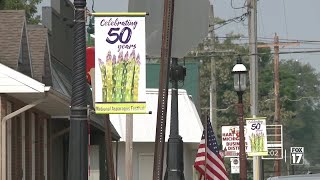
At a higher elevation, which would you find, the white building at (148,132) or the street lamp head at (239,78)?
the street lamp head at (239,78)

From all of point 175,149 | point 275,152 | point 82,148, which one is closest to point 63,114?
point 175,149

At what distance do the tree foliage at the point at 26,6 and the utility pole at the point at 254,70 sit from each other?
11.0 meters

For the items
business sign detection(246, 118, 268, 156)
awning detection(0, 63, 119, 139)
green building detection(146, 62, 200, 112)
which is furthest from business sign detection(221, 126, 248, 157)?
awning detection(0, 63, 119, 139)

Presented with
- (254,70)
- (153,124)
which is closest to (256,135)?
(254,70)

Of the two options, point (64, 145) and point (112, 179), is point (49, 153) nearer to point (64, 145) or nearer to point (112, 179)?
point (64, 145)

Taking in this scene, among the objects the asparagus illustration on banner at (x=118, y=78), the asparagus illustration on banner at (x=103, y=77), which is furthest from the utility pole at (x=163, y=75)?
the asparagus illustration on banner at (x=103, y=77)

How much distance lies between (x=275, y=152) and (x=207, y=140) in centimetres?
2572

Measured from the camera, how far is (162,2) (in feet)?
43.5

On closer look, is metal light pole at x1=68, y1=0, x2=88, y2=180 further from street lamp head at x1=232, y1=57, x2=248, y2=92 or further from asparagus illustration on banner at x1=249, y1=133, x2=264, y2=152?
asparagus illustration on banner at x1=249, y1=133, x2=264, y2=152

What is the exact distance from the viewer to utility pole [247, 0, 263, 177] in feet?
107

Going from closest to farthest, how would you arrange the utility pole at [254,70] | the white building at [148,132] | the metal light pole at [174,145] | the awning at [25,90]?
the metal light pole at [174,145]
the awning at [25,90]
the utility pole at [254,70]
the white building at [148,132]

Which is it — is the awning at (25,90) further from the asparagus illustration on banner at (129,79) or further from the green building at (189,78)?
the green building at (189,78)

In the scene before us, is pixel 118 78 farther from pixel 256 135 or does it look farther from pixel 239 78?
pixel 256 135

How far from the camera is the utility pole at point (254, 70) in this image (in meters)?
32.5
